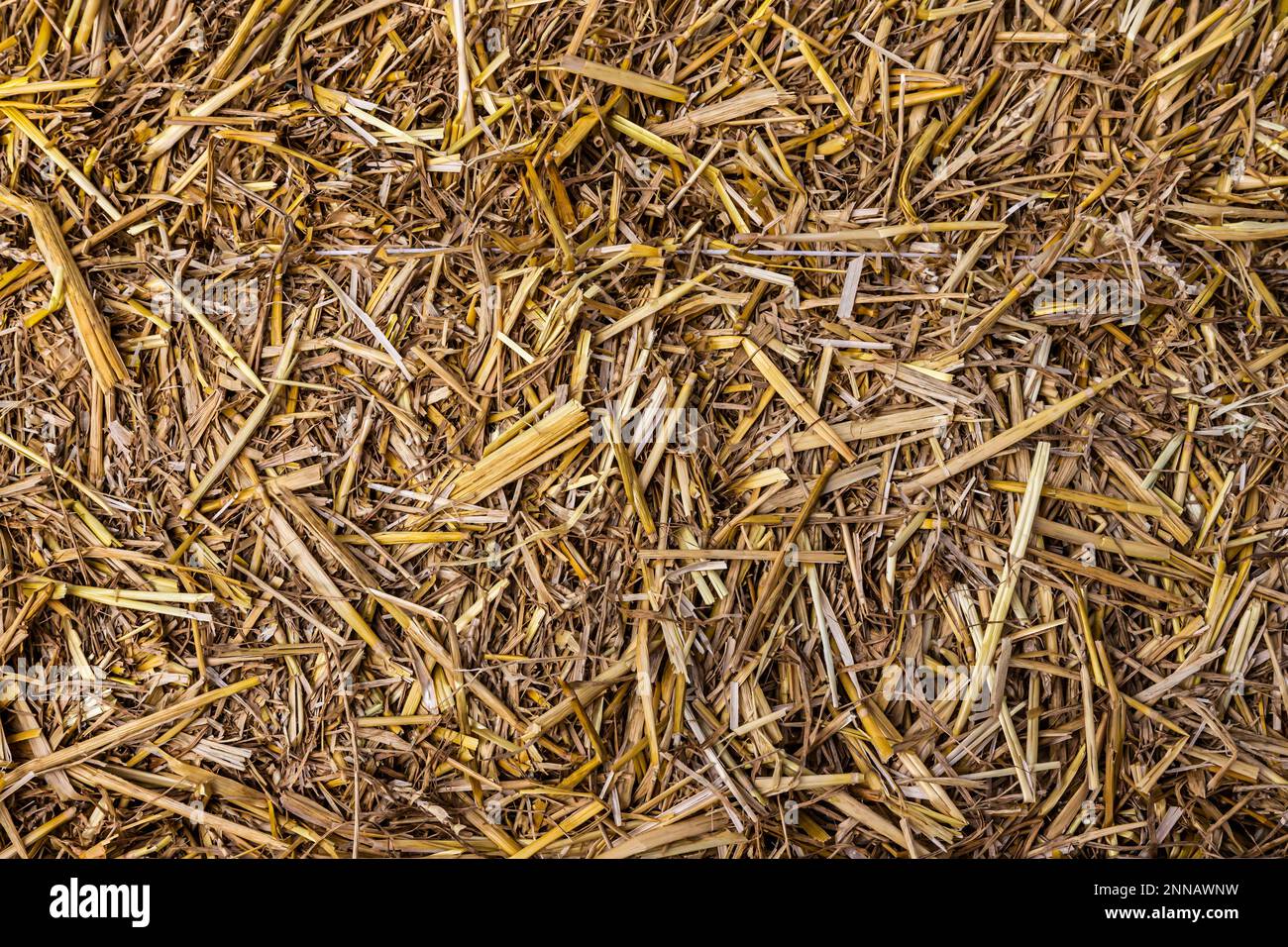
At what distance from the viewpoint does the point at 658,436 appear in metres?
1.26

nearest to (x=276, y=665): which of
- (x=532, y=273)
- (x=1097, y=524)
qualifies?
(x=532, y=273)

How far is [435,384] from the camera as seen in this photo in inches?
51.1

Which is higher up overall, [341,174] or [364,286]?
[341,174]

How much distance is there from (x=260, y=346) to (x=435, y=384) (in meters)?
0.30

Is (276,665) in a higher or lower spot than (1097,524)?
lower

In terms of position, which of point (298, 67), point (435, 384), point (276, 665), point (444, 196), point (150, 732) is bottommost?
point (150, 732)

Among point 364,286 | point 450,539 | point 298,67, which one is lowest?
point 450,539

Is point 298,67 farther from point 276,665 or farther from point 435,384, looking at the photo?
point 276,665

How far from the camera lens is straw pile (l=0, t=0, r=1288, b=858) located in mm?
1263

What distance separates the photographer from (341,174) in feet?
4.24

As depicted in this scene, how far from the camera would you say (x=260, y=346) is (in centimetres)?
130

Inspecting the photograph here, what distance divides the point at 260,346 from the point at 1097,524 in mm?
1405

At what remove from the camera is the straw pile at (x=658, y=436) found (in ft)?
4.14

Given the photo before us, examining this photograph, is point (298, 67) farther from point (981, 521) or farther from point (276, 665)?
point (981, 521)
